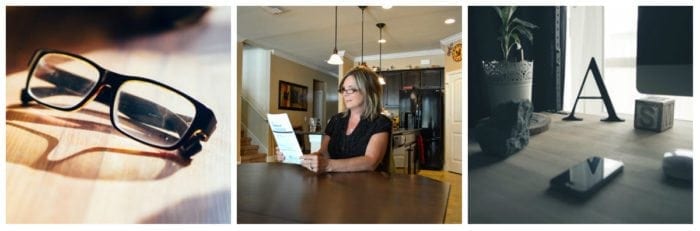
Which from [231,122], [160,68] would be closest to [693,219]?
[231,122]

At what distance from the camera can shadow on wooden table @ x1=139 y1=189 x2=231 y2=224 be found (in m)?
1.31

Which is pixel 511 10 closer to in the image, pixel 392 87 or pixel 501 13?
pixel 501 13

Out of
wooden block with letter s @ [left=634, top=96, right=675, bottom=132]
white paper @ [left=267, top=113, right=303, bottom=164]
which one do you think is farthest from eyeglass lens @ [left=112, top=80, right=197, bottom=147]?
wooden block with letter s @ [left=634, top=96, right=675, bottom=132]

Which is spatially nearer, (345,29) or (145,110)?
(145,110)

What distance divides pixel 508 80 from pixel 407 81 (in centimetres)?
346

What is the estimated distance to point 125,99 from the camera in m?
1.31

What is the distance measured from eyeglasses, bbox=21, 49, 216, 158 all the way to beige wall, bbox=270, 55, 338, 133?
2.72 metres

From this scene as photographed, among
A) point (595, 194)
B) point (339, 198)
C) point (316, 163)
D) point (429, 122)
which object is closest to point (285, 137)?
point (316, 163)

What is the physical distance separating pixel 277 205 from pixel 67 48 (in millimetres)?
1178

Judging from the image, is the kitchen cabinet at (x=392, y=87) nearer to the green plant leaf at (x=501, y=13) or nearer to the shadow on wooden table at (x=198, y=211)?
the green plant leaf at (x=501, y=13)

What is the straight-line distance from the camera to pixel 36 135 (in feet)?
4.27

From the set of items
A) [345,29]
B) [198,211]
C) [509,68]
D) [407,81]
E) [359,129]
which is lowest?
[198,211]

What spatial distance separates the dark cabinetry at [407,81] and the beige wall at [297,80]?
3.89 ft

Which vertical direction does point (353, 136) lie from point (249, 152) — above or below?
above
